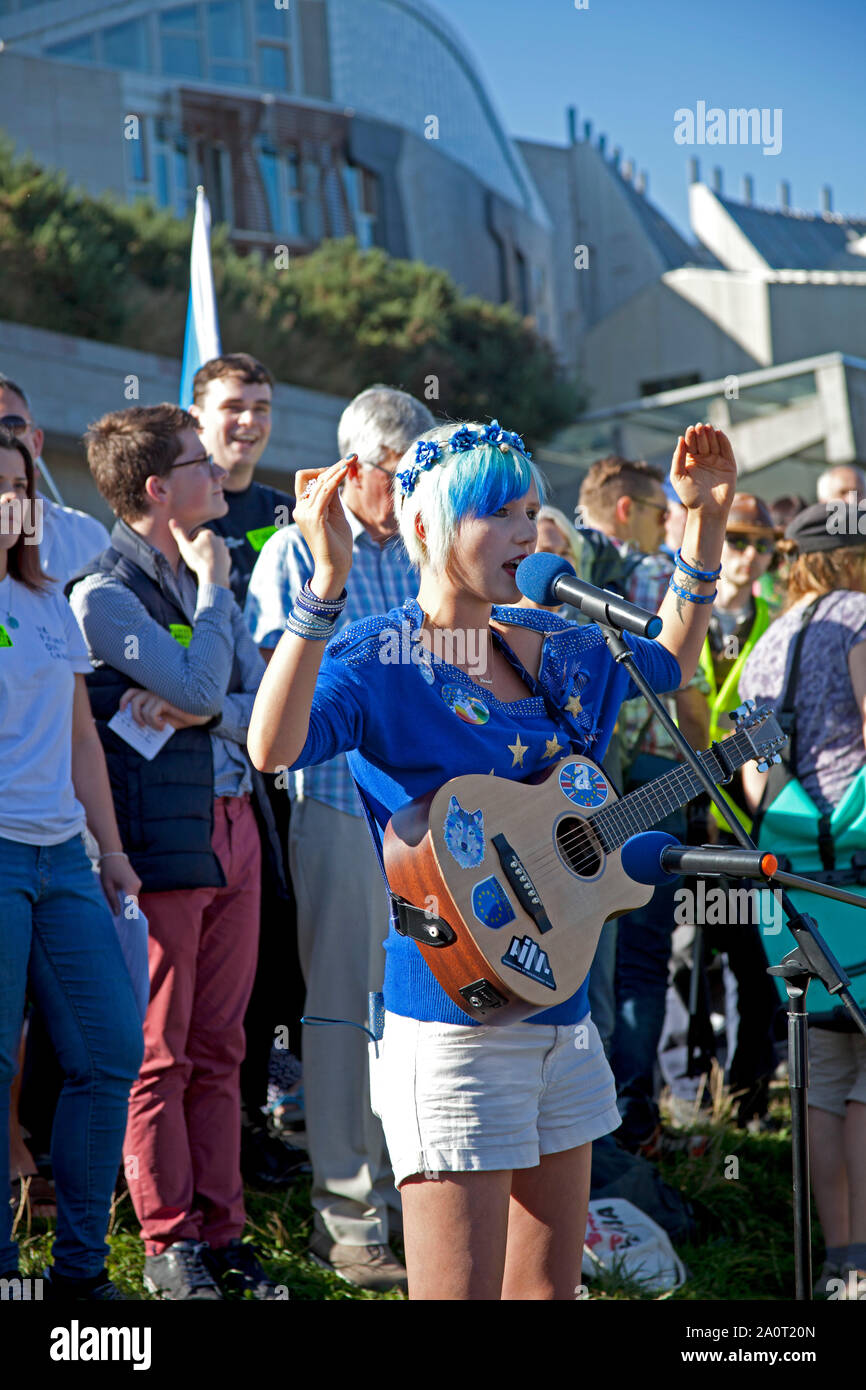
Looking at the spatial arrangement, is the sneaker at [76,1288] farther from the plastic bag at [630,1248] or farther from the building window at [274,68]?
the building window at [274,68]

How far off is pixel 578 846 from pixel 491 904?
269 mm

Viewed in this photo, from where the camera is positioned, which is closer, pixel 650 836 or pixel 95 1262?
pixel 650 836

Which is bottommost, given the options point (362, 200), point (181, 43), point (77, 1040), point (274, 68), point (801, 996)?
point (77, 1040)

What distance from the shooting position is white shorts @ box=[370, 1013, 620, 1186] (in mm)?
2256

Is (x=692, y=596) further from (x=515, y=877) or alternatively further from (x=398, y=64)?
(x=398, y=64)

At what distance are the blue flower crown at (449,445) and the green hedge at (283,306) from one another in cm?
1265

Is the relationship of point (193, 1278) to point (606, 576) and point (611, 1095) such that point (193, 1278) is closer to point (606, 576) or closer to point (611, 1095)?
point (611, 1095)

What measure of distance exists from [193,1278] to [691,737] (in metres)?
2.69

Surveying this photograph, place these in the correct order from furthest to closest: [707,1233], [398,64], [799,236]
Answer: [799,236], [398,64], [707,1233]

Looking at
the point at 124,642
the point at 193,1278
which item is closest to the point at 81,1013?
the point at 193,1278

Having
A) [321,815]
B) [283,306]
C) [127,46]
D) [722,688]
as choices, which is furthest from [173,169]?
[321,815]

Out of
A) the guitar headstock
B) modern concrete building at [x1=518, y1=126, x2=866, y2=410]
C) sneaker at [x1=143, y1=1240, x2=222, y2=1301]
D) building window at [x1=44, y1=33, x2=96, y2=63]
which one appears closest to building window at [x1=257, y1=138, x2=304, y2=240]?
building window at [x1=44, y1=33, x2=96, y2=63]

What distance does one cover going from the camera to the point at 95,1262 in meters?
3.26

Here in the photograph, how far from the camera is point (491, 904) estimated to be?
2.34 metres
